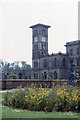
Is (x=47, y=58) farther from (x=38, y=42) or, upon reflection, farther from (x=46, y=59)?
(x=38, y=42)

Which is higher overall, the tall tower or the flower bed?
the tall tower

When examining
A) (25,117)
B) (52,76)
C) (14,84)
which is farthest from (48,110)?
(52,76)

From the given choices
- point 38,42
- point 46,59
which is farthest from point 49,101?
point 38,42

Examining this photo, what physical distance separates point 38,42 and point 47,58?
6.13 meters

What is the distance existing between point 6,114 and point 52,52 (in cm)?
4960

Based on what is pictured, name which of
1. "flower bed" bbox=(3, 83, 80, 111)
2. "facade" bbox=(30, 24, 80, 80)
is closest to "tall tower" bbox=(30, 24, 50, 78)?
"facade" bbox=(30, 24, 80, 80)

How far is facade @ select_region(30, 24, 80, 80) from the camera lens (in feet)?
176

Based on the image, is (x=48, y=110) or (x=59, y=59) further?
(x=59, y=59)

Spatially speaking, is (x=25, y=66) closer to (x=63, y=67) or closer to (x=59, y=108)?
(x=63, y=67)

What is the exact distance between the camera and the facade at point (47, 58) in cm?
5350

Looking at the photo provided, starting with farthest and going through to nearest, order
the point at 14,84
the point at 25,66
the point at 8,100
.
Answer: the point at 25,66, the point at 14,84, the point at 8,100

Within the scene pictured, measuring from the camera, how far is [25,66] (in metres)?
125

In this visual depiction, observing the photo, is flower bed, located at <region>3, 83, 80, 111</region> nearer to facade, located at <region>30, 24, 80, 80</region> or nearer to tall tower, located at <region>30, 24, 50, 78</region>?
facade, located at <region>30, 24, 80, 80</region>

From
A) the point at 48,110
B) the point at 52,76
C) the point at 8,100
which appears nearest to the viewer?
the point at 48,110
